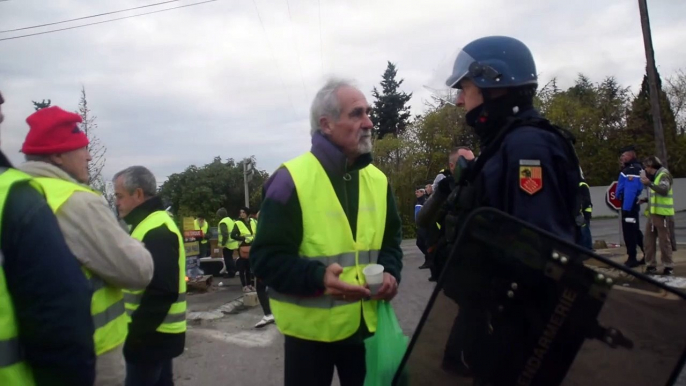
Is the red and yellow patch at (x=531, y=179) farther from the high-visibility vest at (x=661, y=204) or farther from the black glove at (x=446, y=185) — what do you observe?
the high-visibility vest at (x=661, y=204)

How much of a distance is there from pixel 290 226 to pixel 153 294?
4.05 ft

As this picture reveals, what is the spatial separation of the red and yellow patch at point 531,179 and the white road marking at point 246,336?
6.00m

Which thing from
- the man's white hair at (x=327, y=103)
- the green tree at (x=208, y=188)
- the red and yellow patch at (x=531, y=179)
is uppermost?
the man's white hair at (x=327, y=103)

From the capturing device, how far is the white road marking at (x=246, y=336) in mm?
7511

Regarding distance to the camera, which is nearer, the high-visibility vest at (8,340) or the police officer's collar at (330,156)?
the high-visibility vest at (8,340)

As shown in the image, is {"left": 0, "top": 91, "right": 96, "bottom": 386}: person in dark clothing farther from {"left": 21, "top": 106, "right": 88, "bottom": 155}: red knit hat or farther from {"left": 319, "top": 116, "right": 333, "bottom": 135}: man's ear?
{"left": 319, "top": 116, "right": 333, "bottom": 135}: man's ear

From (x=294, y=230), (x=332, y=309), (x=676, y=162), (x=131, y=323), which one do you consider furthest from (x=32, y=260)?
(x=676, y=162)

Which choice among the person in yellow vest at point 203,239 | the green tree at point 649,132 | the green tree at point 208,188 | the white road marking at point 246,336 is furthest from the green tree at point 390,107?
the white road marking at point 246,336

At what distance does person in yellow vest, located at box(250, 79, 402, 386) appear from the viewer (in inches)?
103

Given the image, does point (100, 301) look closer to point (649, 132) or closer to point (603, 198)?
point (603, 198)

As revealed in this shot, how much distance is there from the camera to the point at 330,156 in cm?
278

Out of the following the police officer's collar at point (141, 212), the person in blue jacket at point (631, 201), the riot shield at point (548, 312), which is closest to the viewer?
the riot shield at point (548, 312)

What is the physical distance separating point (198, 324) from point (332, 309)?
687cm

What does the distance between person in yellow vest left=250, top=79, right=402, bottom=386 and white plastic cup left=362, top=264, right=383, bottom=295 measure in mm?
34
